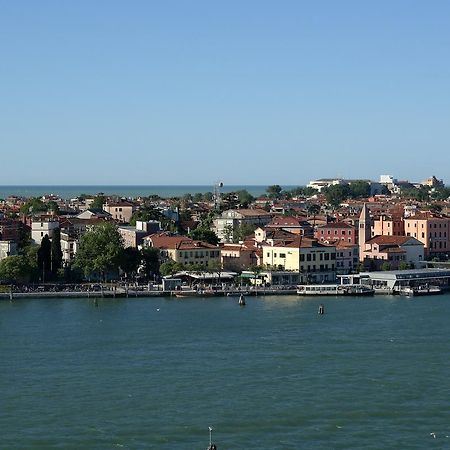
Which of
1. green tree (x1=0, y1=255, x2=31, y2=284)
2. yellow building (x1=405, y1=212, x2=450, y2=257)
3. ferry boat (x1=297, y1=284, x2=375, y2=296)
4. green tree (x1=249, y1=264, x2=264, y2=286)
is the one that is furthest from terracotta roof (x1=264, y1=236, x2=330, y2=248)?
green tree (x1=0, y1=255, x2=31, y2=284)

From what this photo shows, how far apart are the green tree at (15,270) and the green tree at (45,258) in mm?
599

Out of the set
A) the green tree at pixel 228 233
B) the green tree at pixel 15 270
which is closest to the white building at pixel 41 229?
the green tree at pixel 15 270

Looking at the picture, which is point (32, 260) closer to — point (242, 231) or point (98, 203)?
point (242, 231)

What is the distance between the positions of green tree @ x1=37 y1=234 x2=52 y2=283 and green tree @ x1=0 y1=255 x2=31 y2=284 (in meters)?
0.60

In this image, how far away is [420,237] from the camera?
31.5 m

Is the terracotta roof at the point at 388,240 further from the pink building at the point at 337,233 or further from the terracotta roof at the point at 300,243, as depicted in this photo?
the terracotta roof at the point at 300,243

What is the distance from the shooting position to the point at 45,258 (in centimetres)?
2584

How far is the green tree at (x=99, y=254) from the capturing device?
83.4 feet

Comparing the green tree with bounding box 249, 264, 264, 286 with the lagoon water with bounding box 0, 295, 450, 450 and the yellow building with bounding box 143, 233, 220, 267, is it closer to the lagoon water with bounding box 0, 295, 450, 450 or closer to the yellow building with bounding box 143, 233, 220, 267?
the yellow building with bounding box 143, 233, 220, 267

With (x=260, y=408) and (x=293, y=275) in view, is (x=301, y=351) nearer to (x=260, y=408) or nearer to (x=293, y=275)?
(x=260, y=408)

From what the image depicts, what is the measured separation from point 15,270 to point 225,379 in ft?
39.5

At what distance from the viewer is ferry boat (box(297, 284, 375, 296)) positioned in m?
24.1

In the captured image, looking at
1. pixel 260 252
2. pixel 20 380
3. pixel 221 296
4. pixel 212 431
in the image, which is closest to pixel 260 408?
pixel 212 431

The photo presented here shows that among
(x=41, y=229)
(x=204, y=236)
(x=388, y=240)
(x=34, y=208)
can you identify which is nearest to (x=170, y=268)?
(x=204, y=236)
